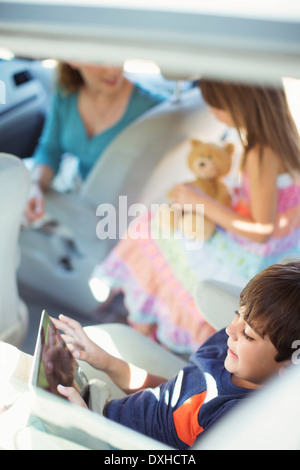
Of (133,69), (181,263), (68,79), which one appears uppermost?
(133,69)

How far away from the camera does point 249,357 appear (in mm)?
885

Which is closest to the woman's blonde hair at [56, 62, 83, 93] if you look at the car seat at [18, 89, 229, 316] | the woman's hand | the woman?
the woman

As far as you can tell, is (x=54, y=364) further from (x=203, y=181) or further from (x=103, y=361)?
(x=203, y=181)

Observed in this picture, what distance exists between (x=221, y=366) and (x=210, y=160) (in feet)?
2.93

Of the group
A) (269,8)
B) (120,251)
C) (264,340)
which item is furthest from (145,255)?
(269,8)

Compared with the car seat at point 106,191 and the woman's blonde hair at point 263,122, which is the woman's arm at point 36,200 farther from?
the woman's blonde hair at point 263,122

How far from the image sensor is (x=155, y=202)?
1.84 m

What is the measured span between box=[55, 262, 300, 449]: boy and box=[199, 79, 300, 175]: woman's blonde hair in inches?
25.1

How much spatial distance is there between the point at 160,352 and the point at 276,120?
0.71m

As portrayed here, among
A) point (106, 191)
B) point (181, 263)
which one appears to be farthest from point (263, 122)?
point (106, 191)

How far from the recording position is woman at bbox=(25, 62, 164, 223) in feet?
6.66

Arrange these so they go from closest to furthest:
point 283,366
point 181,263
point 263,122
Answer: point 283,366, point 263,122, point 181,263

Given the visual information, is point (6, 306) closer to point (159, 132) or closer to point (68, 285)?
point (68, 285)

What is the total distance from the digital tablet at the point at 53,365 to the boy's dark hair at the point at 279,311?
0.99 feet
